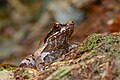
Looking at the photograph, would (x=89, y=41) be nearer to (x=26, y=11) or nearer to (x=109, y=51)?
(x=109, y=51)

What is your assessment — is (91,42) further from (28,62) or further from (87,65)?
(28,62)

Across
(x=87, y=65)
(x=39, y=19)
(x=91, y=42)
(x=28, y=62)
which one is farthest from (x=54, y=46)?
(x=39, y=19)

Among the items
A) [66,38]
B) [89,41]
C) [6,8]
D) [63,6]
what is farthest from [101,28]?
[6,8]

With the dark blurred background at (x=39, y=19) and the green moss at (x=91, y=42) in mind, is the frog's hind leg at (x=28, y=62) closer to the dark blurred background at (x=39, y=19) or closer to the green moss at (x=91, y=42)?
the green moss at (x=91, y=42)

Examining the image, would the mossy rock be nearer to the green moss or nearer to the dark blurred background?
the green moss

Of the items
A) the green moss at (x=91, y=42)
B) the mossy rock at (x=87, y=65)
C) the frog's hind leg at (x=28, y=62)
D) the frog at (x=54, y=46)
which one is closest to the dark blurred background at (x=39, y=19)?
the frog at (x=54, y=46)

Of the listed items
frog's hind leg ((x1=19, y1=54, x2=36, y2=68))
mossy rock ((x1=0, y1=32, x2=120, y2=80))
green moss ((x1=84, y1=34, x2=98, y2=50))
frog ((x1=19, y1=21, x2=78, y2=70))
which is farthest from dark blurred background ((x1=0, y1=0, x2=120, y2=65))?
mossy rock ((x1=0, y1=32, x2=120, y2=80))
